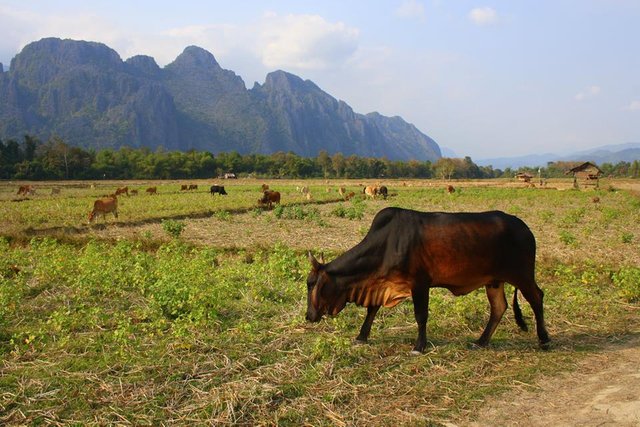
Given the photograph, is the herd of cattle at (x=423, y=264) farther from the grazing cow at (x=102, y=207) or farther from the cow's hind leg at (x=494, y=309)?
the grazing cow at (x=102, y=207)

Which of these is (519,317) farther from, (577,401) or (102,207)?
(102,207)

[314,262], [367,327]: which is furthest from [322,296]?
[367,327]

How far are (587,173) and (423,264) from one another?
5345cm

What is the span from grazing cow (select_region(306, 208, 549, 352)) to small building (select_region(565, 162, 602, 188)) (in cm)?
4970

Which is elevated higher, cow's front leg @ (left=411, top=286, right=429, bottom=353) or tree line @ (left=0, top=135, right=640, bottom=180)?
tree line @ (left=0, top=135, right=640, bottom=180)

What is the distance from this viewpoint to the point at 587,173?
5216 cm

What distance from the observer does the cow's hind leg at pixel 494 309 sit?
22.9ft

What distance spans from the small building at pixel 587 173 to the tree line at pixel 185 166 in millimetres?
A: 6596

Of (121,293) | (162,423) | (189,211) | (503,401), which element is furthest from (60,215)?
(503,401)

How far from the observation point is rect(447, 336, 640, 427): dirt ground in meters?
4.89

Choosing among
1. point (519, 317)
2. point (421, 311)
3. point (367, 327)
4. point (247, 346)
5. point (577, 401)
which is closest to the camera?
point (577, 401)

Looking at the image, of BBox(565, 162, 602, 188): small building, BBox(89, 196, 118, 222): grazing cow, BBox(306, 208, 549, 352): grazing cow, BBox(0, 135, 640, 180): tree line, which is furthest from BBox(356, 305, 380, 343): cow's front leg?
BBox(0, 135, 640, 180): tree line

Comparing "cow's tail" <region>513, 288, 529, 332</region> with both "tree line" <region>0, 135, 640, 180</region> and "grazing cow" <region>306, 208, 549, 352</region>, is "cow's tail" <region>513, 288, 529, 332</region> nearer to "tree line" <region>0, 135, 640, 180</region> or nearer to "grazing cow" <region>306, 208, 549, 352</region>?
"grazing cow" <region>306, 208, 549, 352</region>

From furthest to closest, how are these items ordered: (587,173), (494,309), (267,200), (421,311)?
(587,173), (267,200), (494,309), (421,311)
